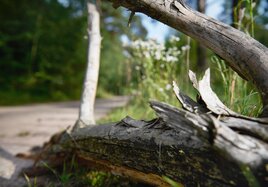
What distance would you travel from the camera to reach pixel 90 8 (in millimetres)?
3465

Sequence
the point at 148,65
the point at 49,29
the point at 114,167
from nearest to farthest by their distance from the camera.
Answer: the point at 114,167 < the point at 148,65 < the point at 49,29

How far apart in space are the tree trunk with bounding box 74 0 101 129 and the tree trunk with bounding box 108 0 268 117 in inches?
53.2

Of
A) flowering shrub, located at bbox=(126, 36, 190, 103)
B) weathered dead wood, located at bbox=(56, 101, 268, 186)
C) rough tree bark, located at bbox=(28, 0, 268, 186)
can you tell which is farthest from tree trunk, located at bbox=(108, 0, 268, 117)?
flowering shrub, located at bbox=(126, 36, 190, 103)

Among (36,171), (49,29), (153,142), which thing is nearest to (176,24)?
(153,142)

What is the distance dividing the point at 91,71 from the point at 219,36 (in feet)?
5.98

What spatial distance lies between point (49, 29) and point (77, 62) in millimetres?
2102

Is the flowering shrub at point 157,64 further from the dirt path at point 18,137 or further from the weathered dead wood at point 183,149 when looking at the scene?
the weathered dead wood at point 183,149

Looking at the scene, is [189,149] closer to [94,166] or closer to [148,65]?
[94,166]

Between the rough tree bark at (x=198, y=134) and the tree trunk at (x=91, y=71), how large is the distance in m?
0.82

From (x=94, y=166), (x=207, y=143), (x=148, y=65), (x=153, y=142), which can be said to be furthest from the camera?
(x=148, y=65)

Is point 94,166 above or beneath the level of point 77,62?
beneath

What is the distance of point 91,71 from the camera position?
10.1 feet

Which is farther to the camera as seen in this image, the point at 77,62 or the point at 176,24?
the point at 77,62

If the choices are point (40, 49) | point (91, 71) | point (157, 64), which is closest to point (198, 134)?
point (91, 71)
